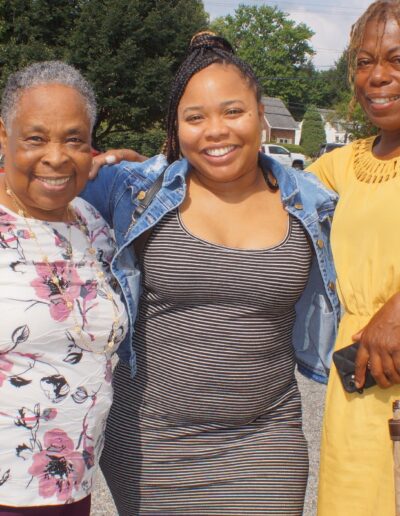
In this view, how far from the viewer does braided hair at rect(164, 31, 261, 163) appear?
2.51 m

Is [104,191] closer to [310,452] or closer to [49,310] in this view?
[49,310]

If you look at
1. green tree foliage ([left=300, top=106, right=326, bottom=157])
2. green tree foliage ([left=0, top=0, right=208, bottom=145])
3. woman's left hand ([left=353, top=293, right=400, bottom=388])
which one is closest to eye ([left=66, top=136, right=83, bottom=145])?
woman's left hand ([left=353, top=293, right=400, bottom=388])

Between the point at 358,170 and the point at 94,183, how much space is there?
1018 mm

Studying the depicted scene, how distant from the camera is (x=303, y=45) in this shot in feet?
262

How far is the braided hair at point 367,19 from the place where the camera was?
7.26ft

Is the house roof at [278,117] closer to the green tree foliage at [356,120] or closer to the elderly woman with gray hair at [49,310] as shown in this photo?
the green tree foliage at [356,120]

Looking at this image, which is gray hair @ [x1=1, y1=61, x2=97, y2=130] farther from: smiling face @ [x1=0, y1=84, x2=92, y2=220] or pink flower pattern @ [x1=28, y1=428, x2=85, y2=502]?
pink flower pattern @ [x1=28, y1=428, x2=85, y2=502]

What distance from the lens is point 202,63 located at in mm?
2504

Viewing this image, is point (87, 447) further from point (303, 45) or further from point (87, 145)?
point (303, 45)

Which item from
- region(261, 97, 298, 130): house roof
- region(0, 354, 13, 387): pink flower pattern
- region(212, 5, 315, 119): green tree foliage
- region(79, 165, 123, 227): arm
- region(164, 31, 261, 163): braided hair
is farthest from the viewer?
region(212, 5, 315, 119): green tree foliage

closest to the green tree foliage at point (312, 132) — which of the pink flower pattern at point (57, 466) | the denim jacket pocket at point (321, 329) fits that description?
the denim jacket pocket at point (321, 329)

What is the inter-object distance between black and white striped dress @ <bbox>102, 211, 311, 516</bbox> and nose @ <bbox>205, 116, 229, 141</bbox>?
0.33 m

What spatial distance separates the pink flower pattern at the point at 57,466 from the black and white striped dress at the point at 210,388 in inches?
21.1

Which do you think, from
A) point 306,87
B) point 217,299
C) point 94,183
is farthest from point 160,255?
point 306,87
